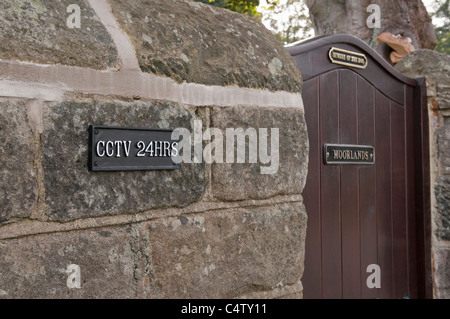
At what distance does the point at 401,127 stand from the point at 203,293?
1856 millimetres

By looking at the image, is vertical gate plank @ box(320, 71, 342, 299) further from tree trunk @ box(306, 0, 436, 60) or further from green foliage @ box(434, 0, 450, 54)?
green foliage @ box(434, 0, 450, 54)

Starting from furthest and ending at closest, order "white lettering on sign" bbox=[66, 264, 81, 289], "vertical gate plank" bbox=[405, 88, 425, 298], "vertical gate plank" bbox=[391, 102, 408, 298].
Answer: "vertical gate plank" bbox=[405, 88, 425, 298]
"vertical gate plank" bbox=[391, 102, 408, 298]
"white lettering on sign" bbox=[66, 264, 81, 289]

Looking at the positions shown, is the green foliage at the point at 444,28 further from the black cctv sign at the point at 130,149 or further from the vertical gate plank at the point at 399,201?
the black cctv sign at the point at 130,149

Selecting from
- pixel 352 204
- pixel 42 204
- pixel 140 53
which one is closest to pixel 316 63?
pixel 352 204

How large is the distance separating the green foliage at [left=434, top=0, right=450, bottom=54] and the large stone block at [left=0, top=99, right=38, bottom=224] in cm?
1833

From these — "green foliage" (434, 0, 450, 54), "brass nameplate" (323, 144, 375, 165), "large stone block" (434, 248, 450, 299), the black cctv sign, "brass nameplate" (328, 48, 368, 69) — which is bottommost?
"large stone block" (434, 248, 450, 299)

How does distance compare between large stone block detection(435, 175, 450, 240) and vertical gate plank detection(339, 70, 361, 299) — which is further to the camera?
large stone block detection(435, 175, 450, 240)

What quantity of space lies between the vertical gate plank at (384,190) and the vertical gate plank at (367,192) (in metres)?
0.04

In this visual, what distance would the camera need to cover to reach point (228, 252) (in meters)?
1.71

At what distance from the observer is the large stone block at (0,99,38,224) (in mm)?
1204

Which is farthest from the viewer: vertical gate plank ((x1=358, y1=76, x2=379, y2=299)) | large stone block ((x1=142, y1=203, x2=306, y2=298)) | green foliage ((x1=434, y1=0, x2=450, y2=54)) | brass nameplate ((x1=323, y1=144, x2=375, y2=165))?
green foliage ((x1=434, y1=0, x2=450, y2=54))

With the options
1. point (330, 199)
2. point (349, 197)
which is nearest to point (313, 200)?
Result: point (330, 199)

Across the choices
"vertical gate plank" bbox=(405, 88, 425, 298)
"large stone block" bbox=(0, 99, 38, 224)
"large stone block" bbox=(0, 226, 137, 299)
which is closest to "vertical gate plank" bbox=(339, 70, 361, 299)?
"vertical gate plank" bbox=(405, 88, 425, 298)

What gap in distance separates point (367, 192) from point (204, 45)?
1417 mm
